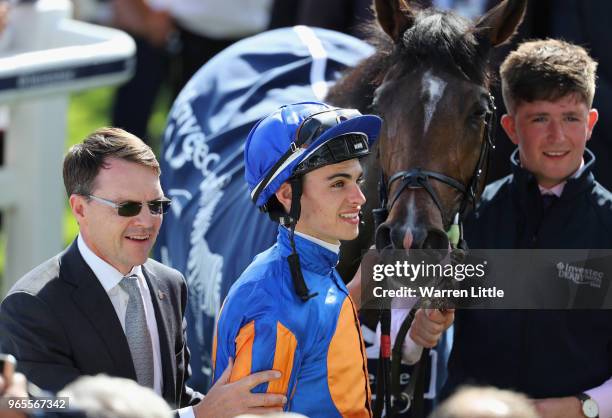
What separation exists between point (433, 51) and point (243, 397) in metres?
1.53

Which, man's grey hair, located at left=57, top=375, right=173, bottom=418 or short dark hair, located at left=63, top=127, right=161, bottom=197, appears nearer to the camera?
man's grey hair, located at left=57, top=375, right=173, bottom=418

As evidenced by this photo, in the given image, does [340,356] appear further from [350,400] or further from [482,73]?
[482,73]

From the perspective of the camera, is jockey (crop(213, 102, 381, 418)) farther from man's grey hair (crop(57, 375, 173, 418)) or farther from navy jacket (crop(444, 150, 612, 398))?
navy jacket (crop(444, 150, 612, 398))

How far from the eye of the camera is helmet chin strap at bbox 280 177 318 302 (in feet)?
9.56

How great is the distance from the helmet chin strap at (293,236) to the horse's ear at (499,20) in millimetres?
1223

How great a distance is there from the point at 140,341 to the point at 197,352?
1.57m

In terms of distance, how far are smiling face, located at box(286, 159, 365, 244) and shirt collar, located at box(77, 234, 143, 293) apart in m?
0.55

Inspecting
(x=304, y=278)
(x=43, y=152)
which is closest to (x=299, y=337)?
(x=304, y=278)

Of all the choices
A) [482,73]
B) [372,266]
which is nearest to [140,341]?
[372,266]

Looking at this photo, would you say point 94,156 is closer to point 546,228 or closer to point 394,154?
point 394,154

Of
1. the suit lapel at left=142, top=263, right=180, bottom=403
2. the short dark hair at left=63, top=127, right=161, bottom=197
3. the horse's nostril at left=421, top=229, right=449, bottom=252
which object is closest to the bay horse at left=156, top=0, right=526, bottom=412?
the horse's nostril at left=421, top=229, right=449, bottom=252

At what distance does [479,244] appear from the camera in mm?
3910

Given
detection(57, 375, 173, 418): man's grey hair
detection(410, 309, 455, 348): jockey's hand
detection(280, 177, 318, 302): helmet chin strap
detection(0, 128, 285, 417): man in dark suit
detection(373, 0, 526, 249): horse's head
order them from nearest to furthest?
detection(57, 375, 173, 418): man's grey hair
detection(280, 177, 318, 302): helmet chin strap
detection(0, 128, 285, 417): man in dark suit
detection(410, 309, 455, 348): jockey's hand
detection(373, 0, 526, 249): horse's head

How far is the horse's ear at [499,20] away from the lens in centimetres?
393
